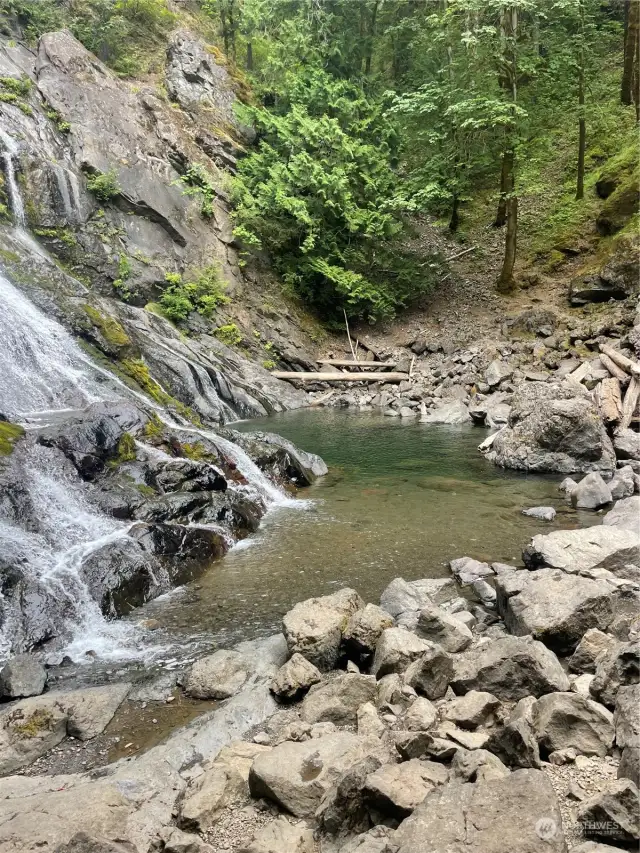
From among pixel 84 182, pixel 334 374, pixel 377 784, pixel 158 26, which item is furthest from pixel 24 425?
pixel 158 26

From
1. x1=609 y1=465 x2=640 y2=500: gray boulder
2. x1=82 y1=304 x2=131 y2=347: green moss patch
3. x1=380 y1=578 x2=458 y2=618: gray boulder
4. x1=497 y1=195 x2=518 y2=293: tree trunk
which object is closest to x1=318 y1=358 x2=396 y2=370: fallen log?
x1=497 y1=195 x2=518 y2=293: tree trunk

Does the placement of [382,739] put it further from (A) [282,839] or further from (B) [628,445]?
(B) [628,445]

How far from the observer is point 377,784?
264 cm

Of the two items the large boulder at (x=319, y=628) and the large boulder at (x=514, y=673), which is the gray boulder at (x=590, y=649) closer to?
the large boulder at (x=514, y=673)

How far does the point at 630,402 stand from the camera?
12.0 meters

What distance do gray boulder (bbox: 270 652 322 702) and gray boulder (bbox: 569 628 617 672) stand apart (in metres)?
1.98

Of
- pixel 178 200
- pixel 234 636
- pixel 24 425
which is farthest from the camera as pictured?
pixel 178 200

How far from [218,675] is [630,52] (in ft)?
90.6

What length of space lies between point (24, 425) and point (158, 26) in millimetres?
27451

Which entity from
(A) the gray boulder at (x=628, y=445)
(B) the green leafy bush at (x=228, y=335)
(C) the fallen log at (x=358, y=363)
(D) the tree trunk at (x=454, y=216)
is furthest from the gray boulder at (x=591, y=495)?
(D) the tree trunk at (x=454, y=216)

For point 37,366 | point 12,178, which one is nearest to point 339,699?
→ point 37,366

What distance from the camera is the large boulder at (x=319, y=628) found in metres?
4.79

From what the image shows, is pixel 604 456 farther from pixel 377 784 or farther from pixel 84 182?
pixel 84 182

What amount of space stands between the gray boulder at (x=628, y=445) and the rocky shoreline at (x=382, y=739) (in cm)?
573
